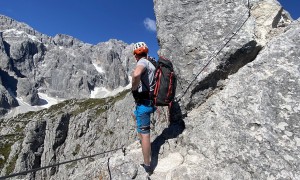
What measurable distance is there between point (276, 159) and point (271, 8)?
7.34 meters

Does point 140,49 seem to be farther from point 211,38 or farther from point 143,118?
point 211,38

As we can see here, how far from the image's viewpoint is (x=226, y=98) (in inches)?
423

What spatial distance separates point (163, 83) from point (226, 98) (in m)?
2.22

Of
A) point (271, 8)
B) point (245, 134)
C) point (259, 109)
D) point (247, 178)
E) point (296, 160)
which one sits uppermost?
point (271, 8)

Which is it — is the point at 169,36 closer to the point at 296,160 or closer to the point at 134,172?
the point at 134,172

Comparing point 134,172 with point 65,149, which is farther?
point 65,149

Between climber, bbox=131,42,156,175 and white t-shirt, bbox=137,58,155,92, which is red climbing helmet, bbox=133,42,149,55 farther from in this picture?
white t-shirt, bbox=137,58,155,92

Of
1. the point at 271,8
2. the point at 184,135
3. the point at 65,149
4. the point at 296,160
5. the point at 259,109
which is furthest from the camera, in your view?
the point at 65,149

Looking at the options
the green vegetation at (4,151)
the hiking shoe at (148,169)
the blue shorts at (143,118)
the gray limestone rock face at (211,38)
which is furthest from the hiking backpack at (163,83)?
the green vegetation at (4,151)

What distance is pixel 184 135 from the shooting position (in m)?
11.7

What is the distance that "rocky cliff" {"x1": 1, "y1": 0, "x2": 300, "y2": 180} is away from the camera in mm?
9227

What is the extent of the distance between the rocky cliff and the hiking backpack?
1.65m

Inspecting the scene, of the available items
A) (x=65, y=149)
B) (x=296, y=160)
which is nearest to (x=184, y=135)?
(x=296, y=160)

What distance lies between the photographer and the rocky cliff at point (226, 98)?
923 cm
